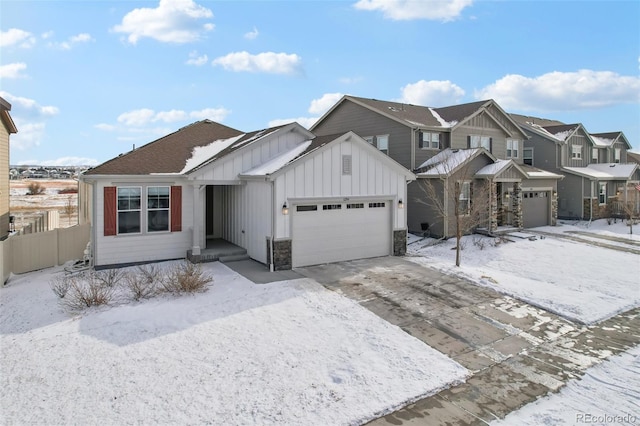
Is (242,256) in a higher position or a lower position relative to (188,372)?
higher

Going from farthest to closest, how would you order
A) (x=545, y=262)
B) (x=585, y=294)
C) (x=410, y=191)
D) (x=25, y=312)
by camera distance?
(x=410, y=191)
(x=545, y=262)
(x=585, y=294)
(x=25, y=312)

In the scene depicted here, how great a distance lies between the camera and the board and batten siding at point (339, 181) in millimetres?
12738

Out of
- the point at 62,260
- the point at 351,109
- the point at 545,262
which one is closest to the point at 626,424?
the point at 545,262

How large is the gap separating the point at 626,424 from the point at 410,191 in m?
16.0

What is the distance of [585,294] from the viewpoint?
38.0ft

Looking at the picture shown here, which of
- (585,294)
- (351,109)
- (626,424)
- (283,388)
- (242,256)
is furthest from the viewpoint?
(351,109)

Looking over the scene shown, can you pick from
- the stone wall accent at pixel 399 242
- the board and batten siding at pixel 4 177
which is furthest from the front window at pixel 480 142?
the board and batten siding at pixel 4 177

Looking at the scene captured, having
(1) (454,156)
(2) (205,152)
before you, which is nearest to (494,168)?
(1) (454,156)

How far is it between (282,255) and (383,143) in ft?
39.9

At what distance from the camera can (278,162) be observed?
13.5m

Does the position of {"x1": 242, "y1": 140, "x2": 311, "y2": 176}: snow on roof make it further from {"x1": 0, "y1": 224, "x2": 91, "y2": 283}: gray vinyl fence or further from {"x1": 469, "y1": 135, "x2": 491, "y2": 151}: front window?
{"x1": 469, "y1": 135, "x2": 491, "y2": 151}: front window

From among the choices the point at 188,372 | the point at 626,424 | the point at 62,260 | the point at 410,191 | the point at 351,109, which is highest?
the point at 351,109

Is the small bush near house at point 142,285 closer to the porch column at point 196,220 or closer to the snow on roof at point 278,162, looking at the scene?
the porch column at point 196,220

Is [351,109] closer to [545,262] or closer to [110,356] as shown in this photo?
[545,262]
